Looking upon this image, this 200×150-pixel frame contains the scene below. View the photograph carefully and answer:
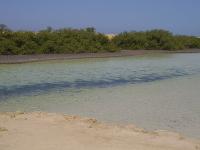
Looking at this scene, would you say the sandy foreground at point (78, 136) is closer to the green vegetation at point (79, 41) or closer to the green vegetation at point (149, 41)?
the green vegetation at point (79, 41)

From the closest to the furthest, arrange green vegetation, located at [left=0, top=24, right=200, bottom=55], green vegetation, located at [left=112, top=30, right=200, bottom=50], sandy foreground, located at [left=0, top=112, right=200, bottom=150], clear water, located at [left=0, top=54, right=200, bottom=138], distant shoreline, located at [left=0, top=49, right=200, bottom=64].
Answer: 1. sandy foreground, located at [left=0, top=112, right=200, bottom=150]
2. clear water, located at [left=0, top=54, right=200, bottom=138]
3. distant shoreline, located at [left=0, top=49, right=200, bottom=64]
4. green vegetation, located at [left=0, top=24, right=200, bottom=55]
5. green vegetation, located at [left=112, top=30, right=200, bottom=50]

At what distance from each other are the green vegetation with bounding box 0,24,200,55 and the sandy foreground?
821 inches

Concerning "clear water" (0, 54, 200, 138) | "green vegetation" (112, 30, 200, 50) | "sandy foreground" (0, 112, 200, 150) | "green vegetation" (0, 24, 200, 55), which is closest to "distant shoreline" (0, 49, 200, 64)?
"green vegetation" (0, 24, 200, 55)

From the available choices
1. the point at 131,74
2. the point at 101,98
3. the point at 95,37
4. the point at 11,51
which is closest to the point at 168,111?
the point at 101,98

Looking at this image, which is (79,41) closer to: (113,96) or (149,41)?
(149,41)

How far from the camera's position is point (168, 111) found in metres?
10.5

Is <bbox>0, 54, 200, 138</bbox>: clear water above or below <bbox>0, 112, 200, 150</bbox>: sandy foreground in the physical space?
below

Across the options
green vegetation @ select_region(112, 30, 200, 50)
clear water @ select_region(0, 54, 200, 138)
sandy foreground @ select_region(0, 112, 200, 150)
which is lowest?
clear water @ select_region(0, 54, 200, 138)

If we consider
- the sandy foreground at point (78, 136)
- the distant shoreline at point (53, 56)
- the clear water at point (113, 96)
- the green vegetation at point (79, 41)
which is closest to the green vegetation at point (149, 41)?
the green vegetation at point (79, 41)

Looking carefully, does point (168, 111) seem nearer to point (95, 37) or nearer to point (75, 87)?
point (75, 87)

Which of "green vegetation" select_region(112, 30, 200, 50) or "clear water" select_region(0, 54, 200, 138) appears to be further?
"green vegetation" select_region(112, 30, 200, 50)

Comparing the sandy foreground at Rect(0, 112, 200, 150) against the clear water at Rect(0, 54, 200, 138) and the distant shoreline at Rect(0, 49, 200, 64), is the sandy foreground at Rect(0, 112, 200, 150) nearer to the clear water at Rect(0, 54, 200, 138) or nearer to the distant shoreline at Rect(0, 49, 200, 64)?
the clear water at Rect(0, 54, 200, 138)

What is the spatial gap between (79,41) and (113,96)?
22.2 meters

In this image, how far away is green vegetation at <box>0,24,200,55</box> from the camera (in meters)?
30.4
